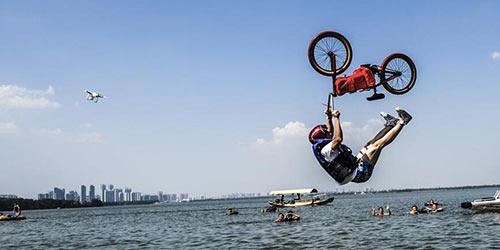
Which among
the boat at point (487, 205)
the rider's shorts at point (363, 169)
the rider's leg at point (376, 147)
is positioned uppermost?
the rider's leg at point (376, 147)

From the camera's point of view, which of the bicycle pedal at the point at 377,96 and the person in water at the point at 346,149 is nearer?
the person in water at the point at 346,149

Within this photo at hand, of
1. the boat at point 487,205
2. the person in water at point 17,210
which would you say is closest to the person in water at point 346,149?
the boat at point 487,205

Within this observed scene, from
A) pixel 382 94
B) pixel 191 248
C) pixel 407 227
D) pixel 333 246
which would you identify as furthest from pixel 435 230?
pixel 382 94

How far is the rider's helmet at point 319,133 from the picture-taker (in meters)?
6.02

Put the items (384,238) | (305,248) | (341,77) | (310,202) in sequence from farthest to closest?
(310,202) < (384,238) < (305,248) < (341,77)

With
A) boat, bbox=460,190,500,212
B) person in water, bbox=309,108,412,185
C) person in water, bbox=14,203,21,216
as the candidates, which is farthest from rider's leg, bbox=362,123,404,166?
person in water, bbox=14,203,21,216

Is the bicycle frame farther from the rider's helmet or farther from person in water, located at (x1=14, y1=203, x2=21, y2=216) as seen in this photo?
person in water, located at (x1=14, y1=203, x2=21, y2=216)

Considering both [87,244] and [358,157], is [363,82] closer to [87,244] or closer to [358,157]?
[358,157]

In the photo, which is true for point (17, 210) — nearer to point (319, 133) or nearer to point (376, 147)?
point (319, 133)

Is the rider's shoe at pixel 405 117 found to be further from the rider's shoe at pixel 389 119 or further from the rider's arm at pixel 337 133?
the rider's arm at pixel 337 133

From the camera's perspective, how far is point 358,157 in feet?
19.4

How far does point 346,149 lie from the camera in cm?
587

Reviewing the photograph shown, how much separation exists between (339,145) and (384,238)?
33.2 metres

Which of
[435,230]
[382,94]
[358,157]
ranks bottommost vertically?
[435,230]
